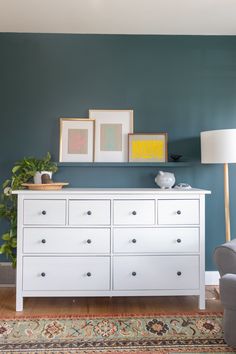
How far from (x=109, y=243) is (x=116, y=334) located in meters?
0.69

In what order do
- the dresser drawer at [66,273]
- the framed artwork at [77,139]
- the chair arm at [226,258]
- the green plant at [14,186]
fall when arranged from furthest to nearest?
the framed artwork at [77,139], the green plant at [14,186], the dresser drawer at [66,273], the chair arm at [226,258]

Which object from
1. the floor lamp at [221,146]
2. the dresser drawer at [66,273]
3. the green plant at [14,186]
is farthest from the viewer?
the green plant at [14,186]

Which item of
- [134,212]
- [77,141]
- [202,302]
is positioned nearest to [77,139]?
[77,141]

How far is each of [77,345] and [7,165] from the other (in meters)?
1.83

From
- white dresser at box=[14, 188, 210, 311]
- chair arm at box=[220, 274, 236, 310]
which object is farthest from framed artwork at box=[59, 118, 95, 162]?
chair arm at box=[220, 274, 236, 310]

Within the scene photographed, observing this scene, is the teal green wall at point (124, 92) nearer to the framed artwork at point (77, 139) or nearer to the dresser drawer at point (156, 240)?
the framed artwork at point (77, 139)

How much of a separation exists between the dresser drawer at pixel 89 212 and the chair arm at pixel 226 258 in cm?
92

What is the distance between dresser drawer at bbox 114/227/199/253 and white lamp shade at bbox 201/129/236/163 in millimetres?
661

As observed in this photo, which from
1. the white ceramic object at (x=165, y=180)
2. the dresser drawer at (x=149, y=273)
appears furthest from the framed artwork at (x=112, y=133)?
the dresser drawer at (x=149, y=273)

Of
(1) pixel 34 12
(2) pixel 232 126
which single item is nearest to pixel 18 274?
(1) pixel 34 12

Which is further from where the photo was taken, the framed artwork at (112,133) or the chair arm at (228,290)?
the framed artwork at (112,133)

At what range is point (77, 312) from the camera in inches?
100

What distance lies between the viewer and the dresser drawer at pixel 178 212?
103 inches

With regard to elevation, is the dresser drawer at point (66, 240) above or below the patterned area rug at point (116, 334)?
above
